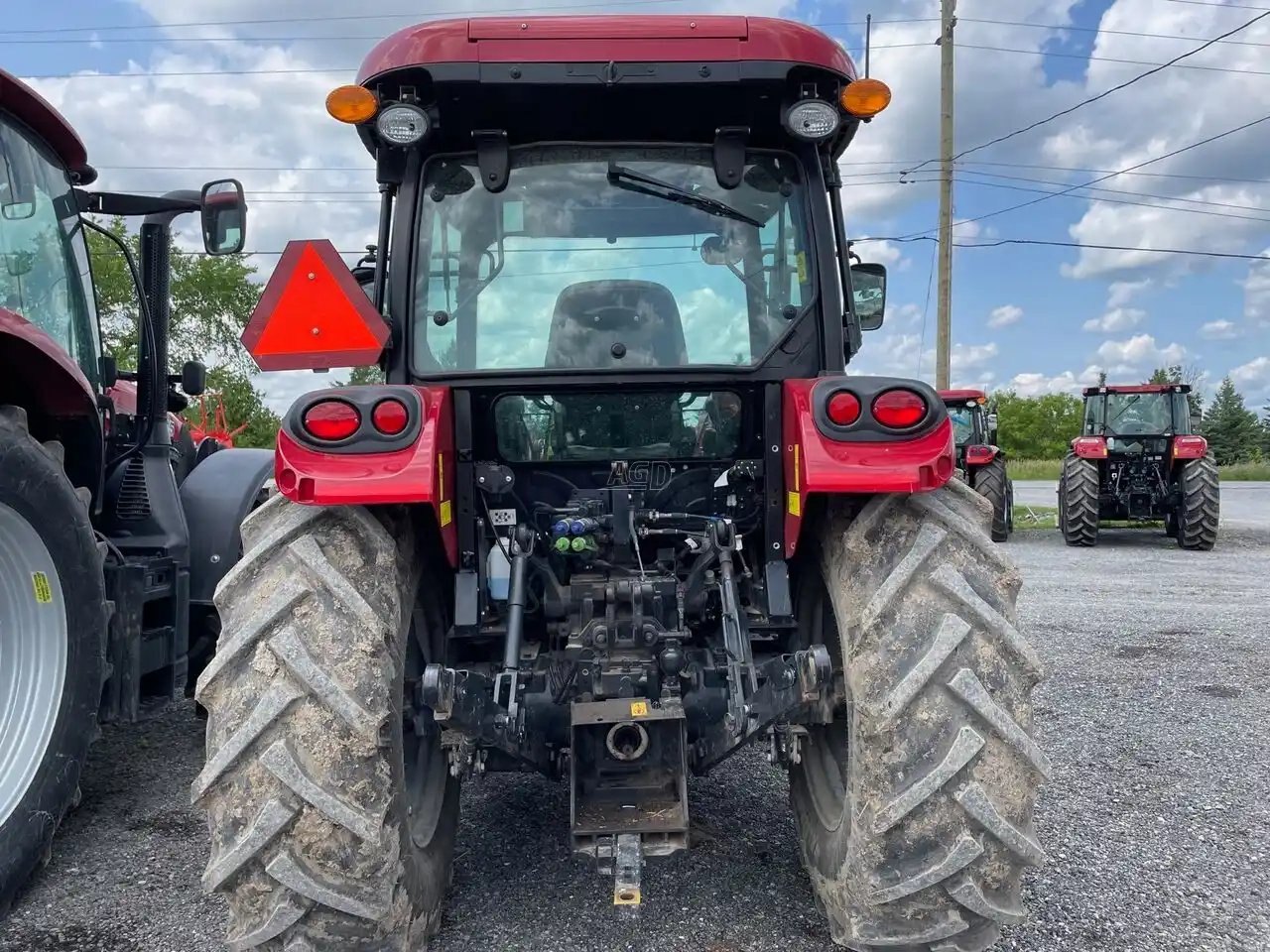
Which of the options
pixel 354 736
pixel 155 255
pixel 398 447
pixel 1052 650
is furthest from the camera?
pixel 1052 650

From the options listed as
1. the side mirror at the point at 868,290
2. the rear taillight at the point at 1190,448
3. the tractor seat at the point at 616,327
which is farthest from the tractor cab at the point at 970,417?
the tractor seat at the point at 616,327

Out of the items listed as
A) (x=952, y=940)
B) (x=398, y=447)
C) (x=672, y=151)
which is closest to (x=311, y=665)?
(x=398, y=447)

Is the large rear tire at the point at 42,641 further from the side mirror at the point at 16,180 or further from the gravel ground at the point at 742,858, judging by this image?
the side mirror at the point at 16,180

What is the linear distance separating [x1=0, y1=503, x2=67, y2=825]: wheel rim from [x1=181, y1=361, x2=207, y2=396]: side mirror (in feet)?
5.27

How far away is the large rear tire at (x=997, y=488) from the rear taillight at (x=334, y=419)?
12.1m

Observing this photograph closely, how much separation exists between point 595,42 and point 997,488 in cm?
1219

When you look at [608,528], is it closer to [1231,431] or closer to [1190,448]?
[1190,448]

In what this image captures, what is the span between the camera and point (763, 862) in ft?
10.5

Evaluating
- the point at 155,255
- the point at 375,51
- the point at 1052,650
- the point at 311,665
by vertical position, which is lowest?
the point at 1052,650

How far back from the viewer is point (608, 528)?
2.91 meters

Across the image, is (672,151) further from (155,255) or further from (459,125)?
(155,255)

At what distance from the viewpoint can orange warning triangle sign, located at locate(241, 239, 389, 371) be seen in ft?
9.00

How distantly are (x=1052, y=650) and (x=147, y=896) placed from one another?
5.56 meters

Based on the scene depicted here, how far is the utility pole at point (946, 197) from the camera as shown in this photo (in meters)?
16.5
